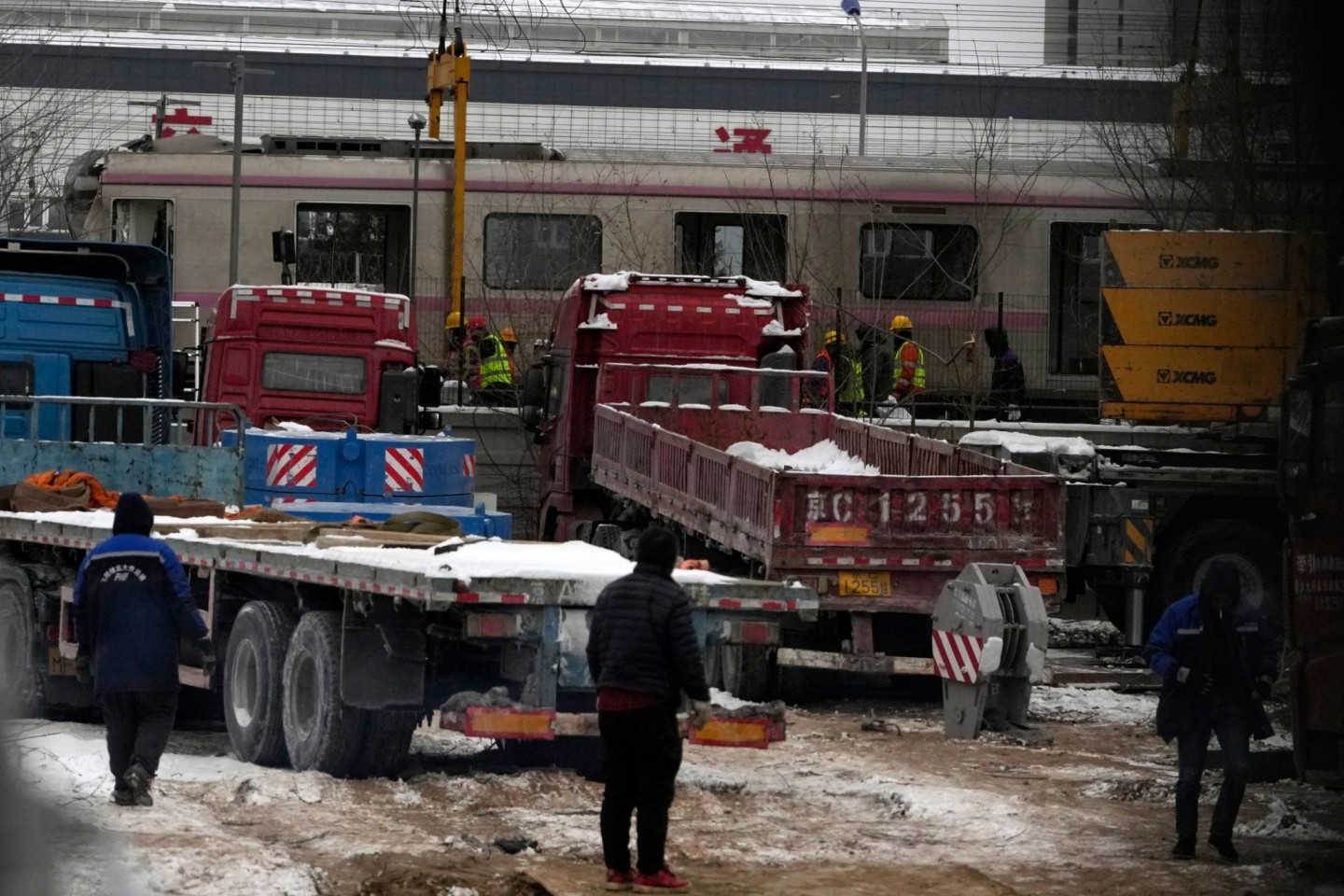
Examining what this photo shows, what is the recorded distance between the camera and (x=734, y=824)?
10359mm

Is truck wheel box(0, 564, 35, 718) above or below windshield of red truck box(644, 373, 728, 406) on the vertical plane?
below

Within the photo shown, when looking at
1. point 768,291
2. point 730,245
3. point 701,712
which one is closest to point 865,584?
point 768,291

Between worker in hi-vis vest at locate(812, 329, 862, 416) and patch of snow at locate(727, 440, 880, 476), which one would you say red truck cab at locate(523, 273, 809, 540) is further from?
worker in hi-vis vest at locate(812, 329, 862, 416)

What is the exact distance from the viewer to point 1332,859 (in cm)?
971

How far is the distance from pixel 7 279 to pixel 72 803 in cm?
950

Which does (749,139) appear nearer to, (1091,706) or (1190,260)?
(1190,260)

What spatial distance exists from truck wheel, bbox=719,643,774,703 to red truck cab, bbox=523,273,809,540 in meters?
4.32

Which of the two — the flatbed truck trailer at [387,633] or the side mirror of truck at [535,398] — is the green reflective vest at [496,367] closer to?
the side mirror of truck at [535,398]

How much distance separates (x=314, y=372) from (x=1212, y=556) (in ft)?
26.4

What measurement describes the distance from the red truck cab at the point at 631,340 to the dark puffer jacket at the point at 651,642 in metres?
9.60

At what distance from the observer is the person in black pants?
8680mm

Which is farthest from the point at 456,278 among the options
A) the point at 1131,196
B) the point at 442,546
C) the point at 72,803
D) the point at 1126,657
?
the point at 72,803

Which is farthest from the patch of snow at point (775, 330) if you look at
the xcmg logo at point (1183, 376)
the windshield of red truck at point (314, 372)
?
the windshield of red truck at point (314, 372)

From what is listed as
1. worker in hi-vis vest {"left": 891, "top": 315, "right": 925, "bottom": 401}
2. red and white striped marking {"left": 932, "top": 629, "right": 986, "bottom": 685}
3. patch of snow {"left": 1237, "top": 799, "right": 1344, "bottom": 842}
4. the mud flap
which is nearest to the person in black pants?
the mud flap
